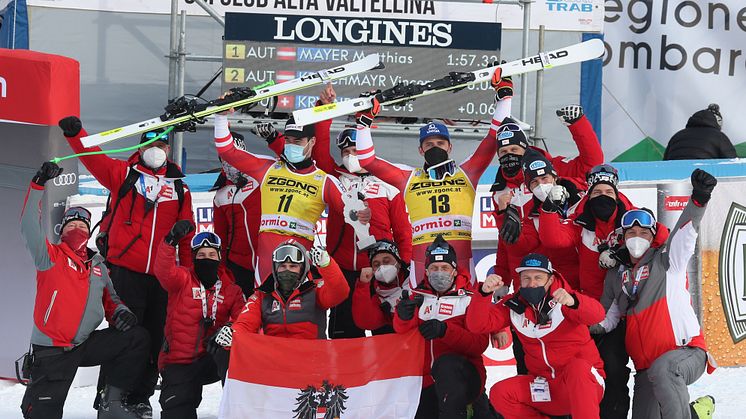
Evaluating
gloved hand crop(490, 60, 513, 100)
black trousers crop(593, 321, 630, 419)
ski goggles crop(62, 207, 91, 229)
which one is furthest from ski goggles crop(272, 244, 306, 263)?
black trousers crop(593, 321, 630, 419)

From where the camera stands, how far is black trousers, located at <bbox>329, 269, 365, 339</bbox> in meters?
8.34

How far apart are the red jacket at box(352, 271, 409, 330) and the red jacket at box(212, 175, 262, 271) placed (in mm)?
1006

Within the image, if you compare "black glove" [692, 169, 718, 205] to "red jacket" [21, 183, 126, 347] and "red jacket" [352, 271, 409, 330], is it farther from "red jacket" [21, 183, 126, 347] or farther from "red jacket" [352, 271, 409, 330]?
"red jacket" [21, 183, 126, 347]

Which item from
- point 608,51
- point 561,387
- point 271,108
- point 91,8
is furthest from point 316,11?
point 561,387

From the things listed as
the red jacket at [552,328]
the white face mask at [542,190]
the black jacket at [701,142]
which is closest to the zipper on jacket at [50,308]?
the red jacket at [552,328]

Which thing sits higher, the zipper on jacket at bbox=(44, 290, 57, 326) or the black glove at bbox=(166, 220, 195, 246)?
the black glove at bbox=(166, 220, 195, 246)

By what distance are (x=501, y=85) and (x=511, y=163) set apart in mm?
762

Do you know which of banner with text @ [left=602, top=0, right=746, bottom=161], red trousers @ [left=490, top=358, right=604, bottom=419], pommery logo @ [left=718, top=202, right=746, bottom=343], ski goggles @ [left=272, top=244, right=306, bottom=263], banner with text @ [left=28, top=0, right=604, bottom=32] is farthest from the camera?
banner with text @ [left=602, top=0, right=746, bottom=161]

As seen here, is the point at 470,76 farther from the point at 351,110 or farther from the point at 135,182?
the point at 135,182

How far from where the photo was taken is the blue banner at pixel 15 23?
1177 cm

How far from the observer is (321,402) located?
743cm

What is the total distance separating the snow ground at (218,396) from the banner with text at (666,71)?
3359 millimetres

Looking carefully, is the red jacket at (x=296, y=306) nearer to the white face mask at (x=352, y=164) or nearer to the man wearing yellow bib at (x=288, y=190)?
the man wearing yellow bib at (x=288, y=190)

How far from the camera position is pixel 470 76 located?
8508mm
